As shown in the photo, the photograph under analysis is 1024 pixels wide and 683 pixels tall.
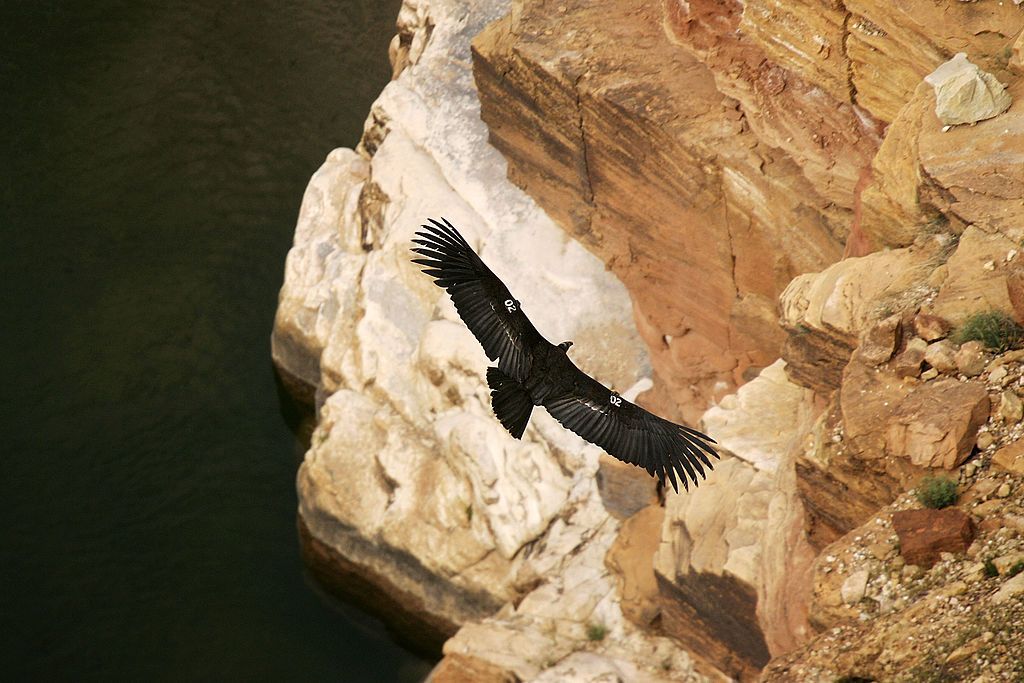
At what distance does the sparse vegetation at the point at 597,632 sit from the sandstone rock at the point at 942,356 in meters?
7.46

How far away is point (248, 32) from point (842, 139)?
1609cm

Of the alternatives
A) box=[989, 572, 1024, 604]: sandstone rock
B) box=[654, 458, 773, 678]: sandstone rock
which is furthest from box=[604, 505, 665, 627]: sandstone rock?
box=[989, 572, 1024, 604]: sandstone rock

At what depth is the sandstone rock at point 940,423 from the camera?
1238 cm

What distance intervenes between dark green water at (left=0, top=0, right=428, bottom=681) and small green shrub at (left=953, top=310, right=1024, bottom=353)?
1182 cm

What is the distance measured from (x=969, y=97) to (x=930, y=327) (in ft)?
8.46

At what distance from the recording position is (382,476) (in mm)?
22531

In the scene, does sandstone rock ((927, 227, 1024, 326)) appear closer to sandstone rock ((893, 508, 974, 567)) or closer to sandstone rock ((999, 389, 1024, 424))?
sandstone rock ((999, 389, 1024, 424))

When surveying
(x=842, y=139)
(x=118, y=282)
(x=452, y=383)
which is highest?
(x=842, y=139)

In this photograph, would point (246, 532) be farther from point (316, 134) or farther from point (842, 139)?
point (842, 139)

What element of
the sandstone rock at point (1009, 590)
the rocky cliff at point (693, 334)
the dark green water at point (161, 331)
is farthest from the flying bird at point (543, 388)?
the dark green water at point (161, 331)

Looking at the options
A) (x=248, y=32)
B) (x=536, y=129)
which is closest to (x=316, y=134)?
(x=248, y=32)

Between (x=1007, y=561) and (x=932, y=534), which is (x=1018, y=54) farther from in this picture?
(x=1007, y=561)

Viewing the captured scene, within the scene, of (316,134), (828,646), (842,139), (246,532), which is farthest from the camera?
(316,134)

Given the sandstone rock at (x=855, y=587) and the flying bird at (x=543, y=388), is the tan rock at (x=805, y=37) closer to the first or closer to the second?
the flying bird at (x=543, y=388)
